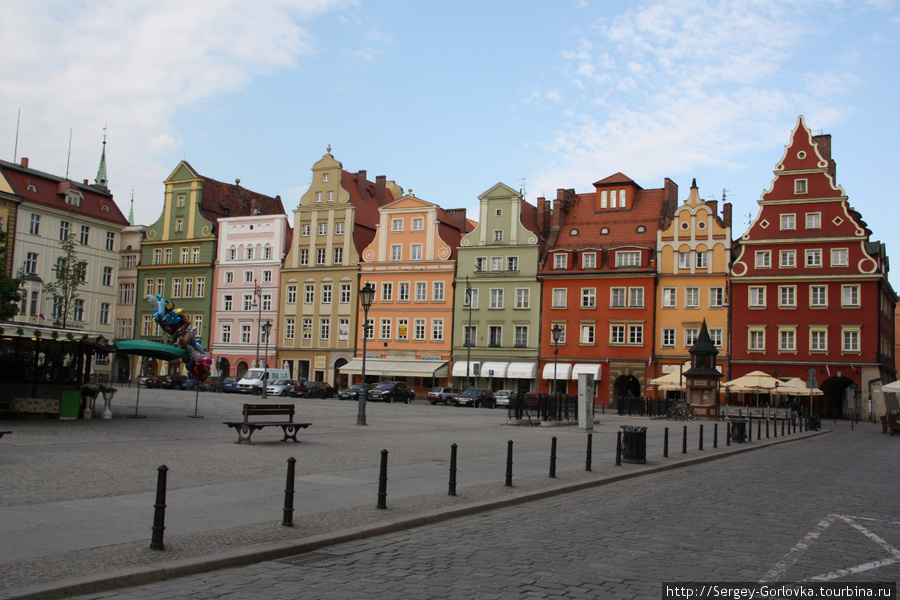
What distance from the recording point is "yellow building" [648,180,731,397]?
59375 millimetres

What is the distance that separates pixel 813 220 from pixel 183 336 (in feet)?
145

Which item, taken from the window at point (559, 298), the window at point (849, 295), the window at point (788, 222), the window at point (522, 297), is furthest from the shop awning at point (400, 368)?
the window at point (849, 295)

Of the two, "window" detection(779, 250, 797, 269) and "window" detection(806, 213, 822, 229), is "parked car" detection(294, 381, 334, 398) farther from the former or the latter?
"window" detection(806, 213, 822, 229)

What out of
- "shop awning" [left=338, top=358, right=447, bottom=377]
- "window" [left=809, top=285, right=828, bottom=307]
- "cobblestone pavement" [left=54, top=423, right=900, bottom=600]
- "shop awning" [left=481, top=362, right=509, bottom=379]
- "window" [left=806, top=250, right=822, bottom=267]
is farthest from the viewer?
"shop awning" [left=338, top=358, right=447, bottom=377]

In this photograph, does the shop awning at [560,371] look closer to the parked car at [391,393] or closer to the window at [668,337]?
the window at [668,337]

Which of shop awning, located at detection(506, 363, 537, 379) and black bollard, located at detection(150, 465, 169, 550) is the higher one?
shop awning, located at detection(506, 363, 537, 379)

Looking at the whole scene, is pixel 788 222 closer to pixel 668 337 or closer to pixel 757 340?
pixel 757 340

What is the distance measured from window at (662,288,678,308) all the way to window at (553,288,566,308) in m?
7.61

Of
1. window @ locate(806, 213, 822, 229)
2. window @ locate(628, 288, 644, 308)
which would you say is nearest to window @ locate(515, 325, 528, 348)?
window @ locate(628, 288, 644, 308)

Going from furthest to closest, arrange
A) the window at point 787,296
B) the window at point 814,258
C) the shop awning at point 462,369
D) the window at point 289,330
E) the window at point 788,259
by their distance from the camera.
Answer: the window at point 289,330
the shop awning at point 462,369
the window at point 788,259
the window at point 787,296
the window at point 814,258

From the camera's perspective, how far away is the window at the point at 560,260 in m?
64.8

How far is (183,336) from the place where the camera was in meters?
31.4

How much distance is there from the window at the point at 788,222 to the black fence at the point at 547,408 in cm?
3042

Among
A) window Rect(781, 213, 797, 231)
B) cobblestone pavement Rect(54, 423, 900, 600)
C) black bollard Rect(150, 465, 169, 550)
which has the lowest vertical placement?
cobblestone pavement Rect(54, 423, 900, 600)
